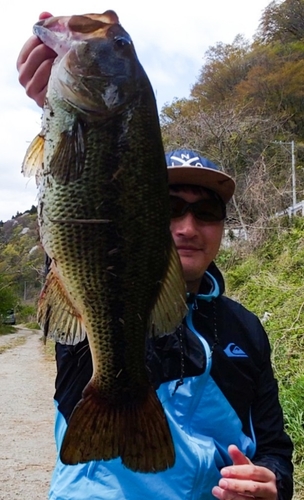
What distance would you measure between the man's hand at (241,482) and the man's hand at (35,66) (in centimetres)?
136

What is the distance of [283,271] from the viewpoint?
11992 mm

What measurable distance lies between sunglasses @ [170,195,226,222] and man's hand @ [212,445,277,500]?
958mm

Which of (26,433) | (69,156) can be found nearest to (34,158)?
(69,156)

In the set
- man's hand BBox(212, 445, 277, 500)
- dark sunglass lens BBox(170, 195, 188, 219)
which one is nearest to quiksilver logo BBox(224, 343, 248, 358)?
man's hand BBox(212, 445, 277, 500)

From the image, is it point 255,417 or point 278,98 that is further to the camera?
point 278,98

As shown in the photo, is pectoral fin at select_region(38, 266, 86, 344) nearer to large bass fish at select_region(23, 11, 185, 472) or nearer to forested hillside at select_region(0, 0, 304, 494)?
large bass fish at select_region(23, 11, 185, 472)

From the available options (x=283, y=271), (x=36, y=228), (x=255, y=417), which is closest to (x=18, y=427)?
(x=255, y=417)

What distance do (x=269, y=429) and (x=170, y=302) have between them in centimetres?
92

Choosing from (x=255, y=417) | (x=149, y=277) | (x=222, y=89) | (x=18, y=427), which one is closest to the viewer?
(x=149, y=277)

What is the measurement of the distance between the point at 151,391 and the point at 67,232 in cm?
57

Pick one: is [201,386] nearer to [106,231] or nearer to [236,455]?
[236,455]

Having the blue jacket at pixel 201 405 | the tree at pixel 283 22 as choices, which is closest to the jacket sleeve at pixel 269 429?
the blue jacket at pixel 201 405

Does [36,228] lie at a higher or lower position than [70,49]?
lower

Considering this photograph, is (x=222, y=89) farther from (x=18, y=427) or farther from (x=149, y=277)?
(x=149, y=277)
